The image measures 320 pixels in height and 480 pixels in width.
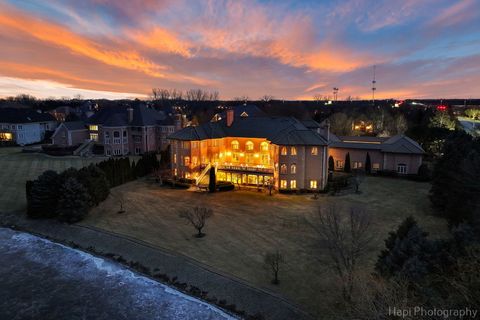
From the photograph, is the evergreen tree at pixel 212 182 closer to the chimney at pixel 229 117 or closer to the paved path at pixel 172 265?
the chimney at pixel 229 117

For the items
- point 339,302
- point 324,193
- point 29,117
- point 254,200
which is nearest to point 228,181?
point 254,200

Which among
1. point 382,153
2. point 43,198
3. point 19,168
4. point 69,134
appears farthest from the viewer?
point 69,134

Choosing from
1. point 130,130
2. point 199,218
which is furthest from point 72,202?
point 130,130

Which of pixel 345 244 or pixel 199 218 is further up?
pixel 199 218

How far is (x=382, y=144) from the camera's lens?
174ft

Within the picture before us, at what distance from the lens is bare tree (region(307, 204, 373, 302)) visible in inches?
754

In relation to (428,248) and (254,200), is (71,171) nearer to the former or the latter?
(254,200)

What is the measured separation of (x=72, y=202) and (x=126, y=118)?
40.5m

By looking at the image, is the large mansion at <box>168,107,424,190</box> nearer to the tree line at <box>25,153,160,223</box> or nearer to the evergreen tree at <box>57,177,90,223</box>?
the tree line at <box>25,153,160,223</box>

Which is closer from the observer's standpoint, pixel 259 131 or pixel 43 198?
pixel 43 198

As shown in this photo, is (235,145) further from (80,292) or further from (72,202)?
(80,292)

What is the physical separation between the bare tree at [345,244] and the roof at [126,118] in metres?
47.6

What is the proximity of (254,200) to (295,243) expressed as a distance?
13.0 meters

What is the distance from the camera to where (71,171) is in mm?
35688
